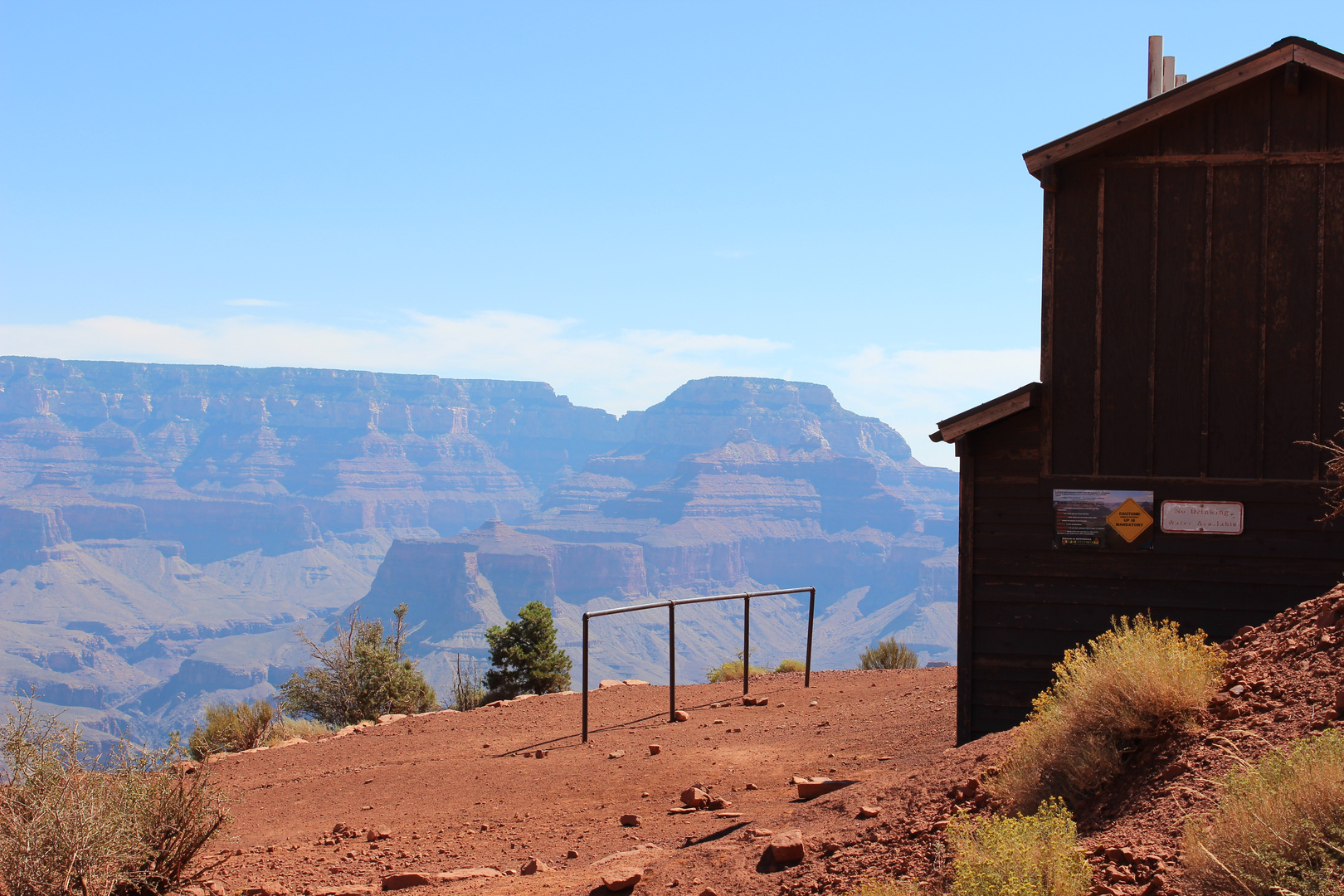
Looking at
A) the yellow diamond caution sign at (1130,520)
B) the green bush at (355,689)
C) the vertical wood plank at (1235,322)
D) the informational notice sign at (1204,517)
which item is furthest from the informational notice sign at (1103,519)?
the green bush at (355,689)

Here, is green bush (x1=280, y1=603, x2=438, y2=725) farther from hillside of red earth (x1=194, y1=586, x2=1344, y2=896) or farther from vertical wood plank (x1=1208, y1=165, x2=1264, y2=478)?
vertical wood plank (x1=1208, y1=165, x2=1264, y2=478)

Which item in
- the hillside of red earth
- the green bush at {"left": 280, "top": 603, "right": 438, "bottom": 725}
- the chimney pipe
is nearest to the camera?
the hillside of red earth

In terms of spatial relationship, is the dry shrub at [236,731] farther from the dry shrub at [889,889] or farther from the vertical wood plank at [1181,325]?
the vertical wood plank at [1181,325]

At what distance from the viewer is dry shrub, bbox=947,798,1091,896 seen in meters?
4.00

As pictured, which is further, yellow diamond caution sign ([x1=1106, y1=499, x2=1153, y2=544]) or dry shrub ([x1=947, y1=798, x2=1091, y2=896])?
yellow diamond caution sign ([x1=1106, y1=499, x2=1153, y2=544])

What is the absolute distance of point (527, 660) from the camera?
18.3 meters

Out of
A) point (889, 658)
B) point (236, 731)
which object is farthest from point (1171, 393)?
point (236, 731)

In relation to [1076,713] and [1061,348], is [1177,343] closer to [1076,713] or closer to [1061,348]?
[1061,348]

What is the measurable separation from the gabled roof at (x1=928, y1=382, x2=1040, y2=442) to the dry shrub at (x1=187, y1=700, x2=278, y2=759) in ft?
33.7

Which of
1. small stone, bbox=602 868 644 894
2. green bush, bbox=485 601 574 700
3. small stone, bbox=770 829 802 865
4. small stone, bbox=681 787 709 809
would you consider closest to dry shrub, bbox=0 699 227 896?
small stone, bbox=602 868 644 894

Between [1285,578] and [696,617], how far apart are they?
175637 millimetres

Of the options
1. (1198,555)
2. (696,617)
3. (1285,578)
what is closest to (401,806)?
(1198,555)

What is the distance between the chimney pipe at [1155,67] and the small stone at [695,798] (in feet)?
26.5

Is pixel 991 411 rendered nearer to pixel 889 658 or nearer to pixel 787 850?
pixel 787 850
